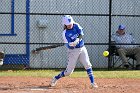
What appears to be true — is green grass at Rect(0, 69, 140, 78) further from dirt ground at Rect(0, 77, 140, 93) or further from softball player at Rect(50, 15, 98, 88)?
softball player at Rect(50, 15, 98, 88)

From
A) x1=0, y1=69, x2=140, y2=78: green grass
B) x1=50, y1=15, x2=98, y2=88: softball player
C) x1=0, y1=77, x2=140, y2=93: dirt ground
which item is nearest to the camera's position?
x1=0, y1=77, x2=140, y2=93: dirt ground

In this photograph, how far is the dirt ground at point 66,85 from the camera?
10516 mm

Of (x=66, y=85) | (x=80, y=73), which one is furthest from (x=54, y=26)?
(x=66, y=85)

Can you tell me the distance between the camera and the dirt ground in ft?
34.5

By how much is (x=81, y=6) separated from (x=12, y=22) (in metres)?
2.40

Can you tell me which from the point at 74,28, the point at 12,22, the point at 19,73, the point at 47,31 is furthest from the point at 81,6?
the point at 74,28

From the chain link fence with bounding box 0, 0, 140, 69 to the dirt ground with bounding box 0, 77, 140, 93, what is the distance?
304 cm

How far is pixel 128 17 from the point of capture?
16109mm

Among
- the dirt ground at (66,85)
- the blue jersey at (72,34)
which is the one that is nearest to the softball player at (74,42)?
the blue jersey at (72,34)

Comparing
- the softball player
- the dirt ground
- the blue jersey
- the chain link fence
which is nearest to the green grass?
the dirt ground

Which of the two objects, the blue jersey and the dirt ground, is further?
the blue jersey

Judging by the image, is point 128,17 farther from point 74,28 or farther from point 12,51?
point 74,28

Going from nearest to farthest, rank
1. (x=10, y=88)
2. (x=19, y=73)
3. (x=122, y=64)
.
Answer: (x=10, y=88) → (x=19, y=73) → (x=122, y=64)

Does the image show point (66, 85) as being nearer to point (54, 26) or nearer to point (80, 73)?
point (80, 73)
